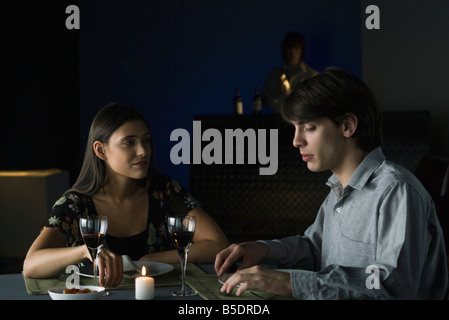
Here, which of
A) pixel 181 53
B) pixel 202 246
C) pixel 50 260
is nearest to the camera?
pixel 50 260

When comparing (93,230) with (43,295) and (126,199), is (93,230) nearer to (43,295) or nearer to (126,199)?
(43,295)

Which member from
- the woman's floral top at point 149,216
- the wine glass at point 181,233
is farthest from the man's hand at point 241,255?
the woman's floral top at point 149,216

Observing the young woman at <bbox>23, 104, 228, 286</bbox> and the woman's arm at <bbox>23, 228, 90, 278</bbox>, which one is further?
the young woman at <bbox>23, 104, 228, 286</bbox>

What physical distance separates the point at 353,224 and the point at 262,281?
33cm

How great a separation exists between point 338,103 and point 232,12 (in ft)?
17.1

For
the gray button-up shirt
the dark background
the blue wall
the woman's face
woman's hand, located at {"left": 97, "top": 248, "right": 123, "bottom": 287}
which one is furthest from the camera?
the blue wall

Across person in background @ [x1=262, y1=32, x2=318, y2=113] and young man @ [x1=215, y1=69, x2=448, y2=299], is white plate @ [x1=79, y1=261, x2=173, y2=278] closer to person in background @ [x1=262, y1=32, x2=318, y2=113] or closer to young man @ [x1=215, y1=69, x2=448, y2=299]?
young man @ [x1=215, y1=69, x2=448, y2=299]

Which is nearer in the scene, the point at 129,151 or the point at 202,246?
the point at 202,246

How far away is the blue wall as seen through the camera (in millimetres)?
6289

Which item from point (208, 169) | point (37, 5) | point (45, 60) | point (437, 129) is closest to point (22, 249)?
point (208, 169)

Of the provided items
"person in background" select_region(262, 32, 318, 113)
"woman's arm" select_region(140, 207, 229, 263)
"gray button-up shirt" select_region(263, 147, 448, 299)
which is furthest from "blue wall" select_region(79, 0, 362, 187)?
"gray button-up shirt" select_region(263, 147, 448, 299)

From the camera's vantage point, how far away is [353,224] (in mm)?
1372

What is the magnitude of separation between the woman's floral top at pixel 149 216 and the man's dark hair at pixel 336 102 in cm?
77

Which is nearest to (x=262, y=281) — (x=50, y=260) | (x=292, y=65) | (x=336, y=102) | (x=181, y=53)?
(x=336, y=102)
